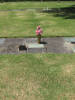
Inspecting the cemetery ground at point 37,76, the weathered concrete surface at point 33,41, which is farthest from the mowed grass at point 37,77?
the weathered concrete surface at point 33,41

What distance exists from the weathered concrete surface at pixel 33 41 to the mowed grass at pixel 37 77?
29.4 inches

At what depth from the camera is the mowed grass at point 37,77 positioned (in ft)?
24.4

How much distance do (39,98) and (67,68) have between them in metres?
2.97

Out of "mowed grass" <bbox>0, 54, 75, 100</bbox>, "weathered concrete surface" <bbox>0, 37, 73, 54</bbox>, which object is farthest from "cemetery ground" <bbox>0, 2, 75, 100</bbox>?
"weathered concrete surface" <bbox>0, 37, 73, 54</bbox>

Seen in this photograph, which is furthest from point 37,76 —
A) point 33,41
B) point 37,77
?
point 33,41

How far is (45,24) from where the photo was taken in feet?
61.2

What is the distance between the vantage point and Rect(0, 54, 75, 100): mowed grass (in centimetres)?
743

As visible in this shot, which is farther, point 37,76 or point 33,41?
point 33,41

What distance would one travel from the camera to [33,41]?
1338cm

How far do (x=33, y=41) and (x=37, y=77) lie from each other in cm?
510

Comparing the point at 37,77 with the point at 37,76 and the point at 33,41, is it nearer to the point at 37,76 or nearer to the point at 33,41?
the point at 37,76

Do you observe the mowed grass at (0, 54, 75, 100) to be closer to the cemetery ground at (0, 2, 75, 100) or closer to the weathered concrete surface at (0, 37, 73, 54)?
the cemetery ground at (0, 2, 75, 100)

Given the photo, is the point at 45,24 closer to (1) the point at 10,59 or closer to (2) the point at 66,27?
(2) the point at 66,27

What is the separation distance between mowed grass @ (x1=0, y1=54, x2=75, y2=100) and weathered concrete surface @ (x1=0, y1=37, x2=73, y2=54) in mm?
747
